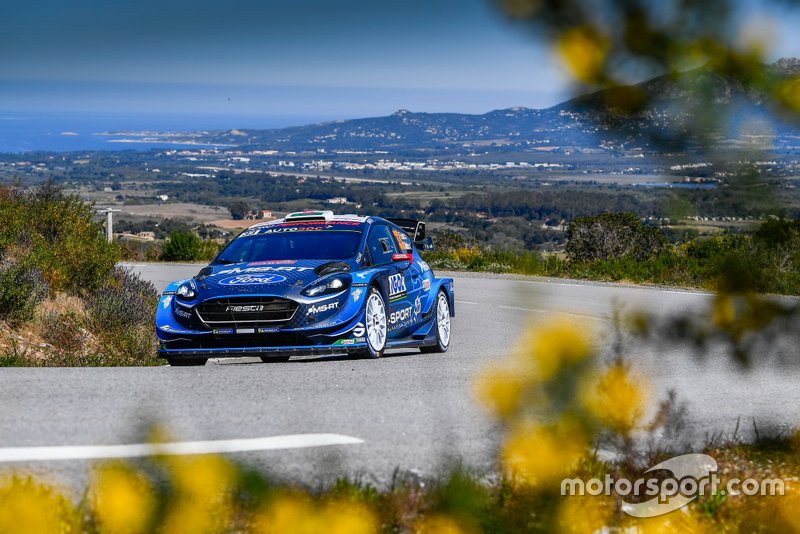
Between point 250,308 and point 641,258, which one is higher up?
point 250,308

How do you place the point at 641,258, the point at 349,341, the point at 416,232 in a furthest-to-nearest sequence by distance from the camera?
the point at 641,258
the point at 416,232
the point at 349,341

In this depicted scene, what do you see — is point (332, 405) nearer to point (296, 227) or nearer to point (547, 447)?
point (547, 447)

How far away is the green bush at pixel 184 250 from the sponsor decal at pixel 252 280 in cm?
2015

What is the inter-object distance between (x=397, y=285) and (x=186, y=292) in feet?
7.58

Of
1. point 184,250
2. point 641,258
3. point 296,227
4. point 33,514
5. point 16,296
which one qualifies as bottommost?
point 184,250

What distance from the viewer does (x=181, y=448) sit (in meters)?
5.28

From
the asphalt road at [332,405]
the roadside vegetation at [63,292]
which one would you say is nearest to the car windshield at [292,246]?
the asphalt road at [332,405]

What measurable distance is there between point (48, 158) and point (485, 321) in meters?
118

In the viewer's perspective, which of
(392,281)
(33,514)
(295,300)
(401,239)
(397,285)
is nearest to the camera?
(33,514)

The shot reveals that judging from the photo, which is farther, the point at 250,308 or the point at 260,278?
the point at 260,278

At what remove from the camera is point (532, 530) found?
3.56 meters

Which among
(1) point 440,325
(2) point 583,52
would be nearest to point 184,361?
(1) point 440,325

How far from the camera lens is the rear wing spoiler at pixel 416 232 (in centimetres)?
→ 1289

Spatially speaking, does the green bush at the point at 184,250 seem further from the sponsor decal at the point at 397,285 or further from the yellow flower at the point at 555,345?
the yellow flower at the point at 555,345
